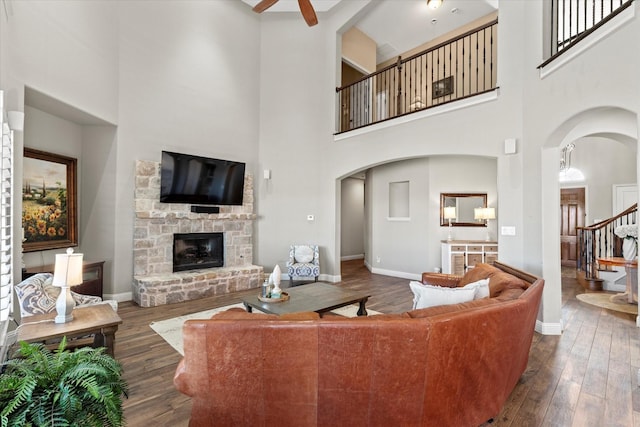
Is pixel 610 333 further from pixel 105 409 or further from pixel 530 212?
pixel 105 409

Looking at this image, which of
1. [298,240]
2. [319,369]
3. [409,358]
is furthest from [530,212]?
[298,240]

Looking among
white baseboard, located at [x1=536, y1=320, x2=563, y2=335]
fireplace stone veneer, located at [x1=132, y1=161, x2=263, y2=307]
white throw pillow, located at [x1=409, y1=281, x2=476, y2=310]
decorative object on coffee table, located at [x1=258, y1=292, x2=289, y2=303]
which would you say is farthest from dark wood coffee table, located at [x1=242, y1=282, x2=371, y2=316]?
white baseboard, located at [x1=536, y1=320, x2=563, y2=335]

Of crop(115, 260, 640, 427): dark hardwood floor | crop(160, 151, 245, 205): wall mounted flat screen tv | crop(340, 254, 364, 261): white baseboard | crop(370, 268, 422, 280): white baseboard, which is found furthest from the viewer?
crop(340, 254, 364, 261): white baseboard

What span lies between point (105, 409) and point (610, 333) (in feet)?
16.1

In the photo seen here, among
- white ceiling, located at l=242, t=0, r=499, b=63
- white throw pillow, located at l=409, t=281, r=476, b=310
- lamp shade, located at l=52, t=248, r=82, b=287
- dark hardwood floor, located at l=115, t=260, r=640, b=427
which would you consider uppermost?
white ceiling, located at l=242, t=0, r=499, b=63

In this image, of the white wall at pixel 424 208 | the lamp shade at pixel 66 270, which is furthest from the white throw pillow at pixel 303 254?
the lamp shade at pixel 66 270

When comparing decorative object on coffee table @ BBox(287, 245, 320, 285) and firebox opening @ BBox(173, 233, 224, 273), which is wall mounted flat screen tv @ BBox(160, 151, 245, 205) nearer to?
firebox opening @ BBox(173, 233, 224, 273)

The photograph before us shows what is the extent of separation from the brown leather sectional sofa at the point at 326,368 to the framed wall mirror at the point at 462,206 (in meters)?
5.14

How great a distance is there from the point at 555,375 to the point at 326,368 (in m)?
2.35

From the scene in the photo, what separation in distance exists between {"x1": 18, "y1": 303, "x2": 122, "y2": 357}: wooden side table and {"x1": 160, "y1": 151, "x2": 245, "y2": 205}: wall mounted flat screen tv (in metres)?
2.82

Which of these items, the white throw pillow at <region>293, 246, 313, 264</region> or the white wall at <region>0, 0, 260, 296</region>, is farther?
the white throw pillow at <region>293, 246, 313, 264</region>

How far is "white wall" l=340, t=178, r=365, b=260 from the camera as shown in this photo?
991 cm

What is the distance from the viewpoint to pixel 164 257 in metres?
5.18

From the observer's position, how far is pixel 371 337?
1522 millimetres
